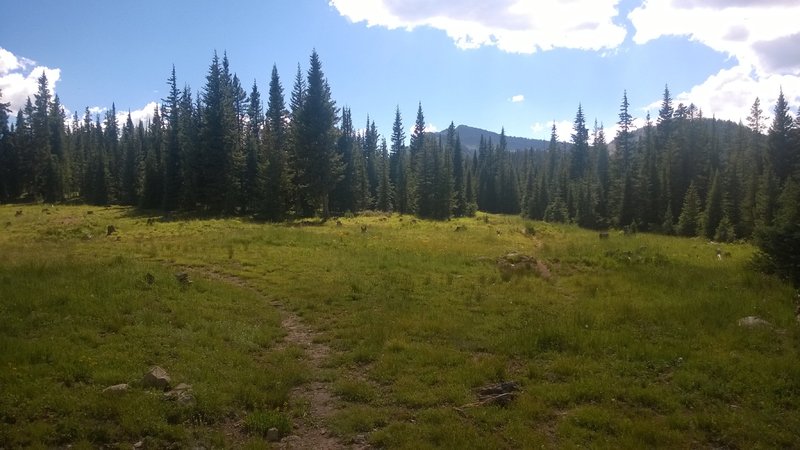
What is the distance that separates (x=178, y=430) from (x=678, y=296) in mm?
16655

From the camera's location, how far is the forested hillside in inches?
2012

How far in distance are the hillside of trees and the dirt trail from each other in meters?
36.6

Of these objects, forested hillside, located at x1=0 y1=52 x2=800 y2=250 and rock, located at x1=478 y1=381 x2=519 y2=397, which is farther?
forested hillside, located at x1=0 y1=52 x2=800 y2=250

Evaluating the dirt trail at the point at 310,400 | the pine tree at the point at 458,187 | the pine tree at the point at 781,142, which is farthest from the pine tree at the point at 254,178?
the pine tree at the point at 781,142

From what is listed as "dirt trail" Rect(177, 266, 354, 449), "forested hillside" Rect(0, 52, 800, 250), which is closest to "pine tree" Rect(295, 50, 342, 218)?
"forested hillside" Rect(0, 52, 800, 250)

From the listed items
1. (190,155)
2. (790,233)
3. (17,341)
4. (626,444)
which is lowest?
(626,444)

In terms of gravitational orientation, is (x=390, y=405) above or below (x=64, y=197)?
below

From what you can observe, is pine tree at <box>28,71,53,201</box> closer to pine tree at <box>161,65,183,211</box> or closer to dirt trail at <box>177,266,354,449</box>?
pine tree at <box>161,65,183,211</box>

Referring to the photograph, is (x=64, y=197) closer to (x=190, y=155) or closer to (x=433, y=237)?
(x=190, y=155)

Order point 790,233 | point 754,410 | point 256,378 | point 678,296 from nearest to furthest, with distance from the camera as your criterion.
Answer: point 754,410
point 256,378
point 678,296
point 790,233

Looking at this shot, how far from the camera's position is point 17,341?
10.1 metres

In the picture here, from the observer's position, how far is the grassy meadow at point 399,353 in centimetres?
802

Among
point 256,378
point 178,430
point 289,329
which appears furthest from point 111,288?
point 178,430

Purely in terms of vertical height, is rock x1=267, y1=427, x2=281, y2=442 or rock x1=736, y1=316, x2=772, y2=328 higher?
rock x1=736, y1=316, x2=772, y2=328
